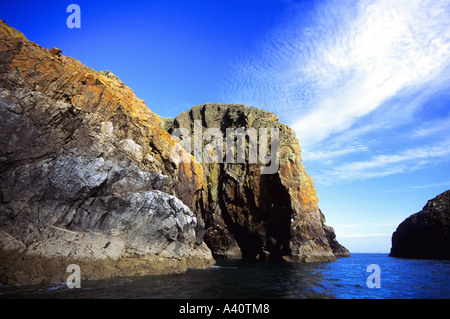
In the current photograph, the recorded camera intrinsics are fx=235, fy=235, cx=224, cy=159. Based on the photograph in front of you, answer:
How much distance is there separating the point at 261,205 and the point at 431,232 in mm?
51854

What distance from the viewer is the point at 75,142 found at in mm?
22250

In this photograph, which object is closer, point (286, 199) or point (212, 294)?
point (212, 294)

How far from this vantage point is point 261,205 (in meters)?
53.3

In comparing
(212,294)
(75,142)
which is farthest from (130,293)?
(75,142)

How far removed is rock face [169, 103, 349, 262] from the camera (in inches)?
1882

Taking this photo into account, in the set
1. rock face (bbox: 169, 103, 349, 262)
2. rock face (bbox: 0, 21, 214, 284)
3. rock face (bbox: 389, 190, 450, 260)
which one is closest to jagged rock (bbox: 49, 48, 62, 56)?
rock face (bbox: 0, 21, 214, 284)

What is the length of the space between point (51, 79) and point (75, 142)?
696cm

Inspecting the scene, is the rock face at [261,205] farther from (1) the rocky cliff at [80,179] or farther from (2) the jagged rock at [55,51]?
(2) the jagged rock at [55,51]

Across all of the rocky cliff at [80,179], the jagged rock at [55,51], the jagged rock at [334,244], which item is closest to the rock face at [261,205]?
the rocky cliff at [80,179]

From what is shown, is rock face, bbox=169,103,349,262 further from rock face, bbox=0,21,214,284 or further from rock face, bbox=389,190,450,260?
rock face, bbox=389,190,450,260

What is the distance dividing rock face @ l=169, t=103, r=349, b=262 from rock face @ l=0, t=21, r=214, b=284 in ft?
85.2

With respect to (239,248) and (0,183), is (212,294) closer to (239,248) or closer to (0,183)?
(0,183)

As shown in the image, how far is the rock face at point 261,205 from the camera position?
47812 millimetres

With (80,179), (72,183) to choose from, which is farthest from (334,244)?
(72,183)
